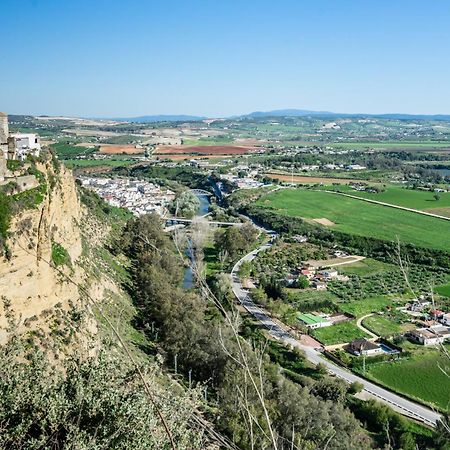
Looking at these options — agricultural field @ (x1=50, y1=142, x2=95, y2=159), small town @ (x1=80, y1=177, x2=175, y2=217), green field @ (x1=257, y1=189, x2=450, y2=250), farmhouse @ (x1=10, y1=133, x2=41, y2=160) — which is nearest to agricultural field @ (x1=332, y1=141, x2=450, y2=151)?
agricultural field @ (x1=50, y1=142, x2=95, y2=159)

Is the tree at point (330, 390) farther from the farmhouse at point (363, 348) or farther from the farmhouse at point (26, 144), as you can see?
the farmhouse at point (26, 144)

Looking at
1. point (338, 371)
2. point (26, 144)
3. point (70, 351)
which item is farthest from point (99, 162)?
point (70, 351)

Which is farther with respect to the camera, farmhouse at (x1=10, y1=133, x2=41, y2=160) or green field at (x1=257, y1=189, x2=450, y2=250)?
green field at (x1=257, y1=189, x2=450, y2=250)

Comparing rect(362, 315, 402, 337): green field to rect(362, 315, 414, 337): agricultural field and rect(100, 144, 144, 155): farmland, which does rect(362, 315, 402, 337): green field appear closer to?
rect(362, 315, 414, 337): agricultural field

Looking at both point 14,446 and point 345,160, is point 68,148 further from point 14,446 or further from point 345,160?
point 14,446

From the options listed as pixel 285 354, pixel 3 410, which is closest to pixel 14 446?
pixel 3 410

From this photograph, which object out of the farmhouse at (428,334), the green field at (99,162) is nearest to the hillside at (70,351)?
the farmhouse at (428,334)
